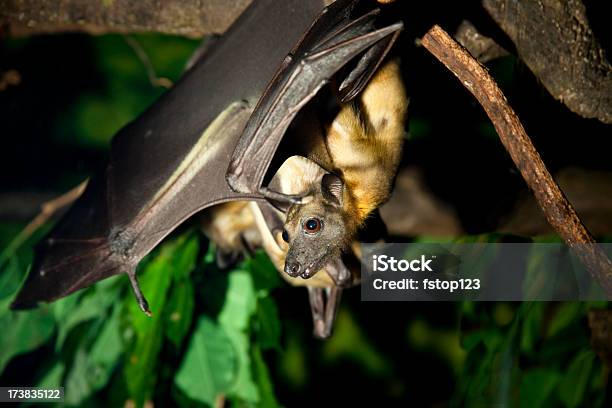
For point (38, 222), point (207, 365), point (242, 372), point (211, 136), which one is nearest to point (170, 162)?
point (211, 136)

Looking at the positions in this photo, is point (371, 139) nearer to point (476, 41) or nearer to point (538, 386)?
point (476, 41)

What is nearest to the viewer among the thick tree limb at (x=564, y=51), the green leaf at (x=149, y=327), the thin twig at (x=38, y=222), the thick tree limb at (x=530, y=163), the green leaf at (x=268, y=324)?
the thick tree limb at (x=530, y=163)

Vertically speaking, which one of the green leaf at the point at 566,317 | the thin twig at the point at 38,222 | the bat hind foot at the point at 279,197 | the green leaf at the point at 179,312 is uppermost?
the bat hind foot at the point at 279,197

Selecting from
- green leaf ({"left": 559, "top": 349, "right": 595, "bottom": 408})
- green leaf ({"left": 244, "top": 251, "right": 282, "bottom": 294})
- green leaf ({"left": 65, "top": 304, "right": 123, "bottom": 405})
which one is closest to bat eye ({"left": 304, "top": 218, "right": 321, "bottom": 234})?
green leaf ({"left": 244, "top": 251, "right": 282, "bottom": 294})

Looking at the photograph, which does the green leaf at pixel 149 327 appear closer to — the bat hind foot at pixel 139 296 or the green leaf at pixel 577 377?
the bat hind foot at pixel 139 296

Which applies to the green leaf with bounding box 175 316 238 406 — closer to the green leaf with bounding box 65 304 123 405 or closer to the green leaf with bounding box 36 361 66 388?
the green leaf with bounding box 65 304 123 405

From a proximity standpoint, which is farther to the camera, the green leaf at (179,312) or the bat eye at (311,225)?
the green leaf at (179,312)

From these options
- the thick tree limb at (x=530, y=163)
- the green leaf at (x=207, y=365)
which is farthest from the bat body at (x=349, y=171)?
the green leaf at (x=207, y=365)
